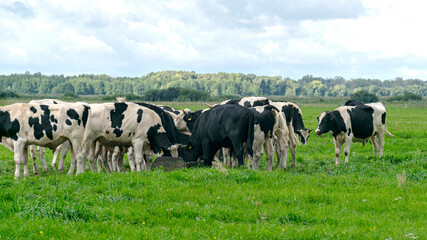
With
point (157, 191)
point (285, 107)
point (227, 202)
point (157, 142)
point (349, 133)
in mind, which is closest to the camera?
point (227, 202)

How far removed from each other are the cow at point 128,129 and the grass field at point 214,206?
2.75 metres

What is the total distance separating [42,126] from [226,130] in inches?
208

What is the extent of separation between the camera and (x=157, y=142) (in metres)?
15.0

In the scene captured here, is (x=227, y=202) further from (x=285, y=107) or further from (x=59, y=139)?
(x=285, y=107)

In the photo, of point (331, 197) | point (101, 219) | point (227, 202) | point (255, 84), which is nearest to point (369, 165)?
point (331, 197)

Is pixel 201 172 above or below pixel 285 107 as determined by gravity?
below

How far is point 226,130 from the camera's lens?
14438 mm

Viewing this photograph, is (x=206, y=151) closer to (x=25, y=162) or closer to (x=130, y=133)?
(x=130, y=133)

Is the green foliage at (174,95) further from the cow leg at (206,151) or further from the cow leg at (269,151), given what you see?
the cow leg at (206,151)

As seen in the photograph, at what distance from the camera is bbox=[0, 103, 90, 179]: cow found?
13.5m

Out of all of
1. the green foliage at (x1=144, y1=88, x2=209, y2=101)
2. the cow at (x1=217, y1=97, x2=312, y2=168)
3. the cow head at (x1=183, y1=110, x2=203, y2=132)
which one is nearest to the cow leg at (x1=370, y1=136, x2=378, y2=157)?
the cow at (x1=217, y1=97, x2=312, y2=168)

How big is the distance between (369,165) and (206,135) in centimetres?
536

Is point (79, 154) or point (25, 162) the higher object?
point (79, 154)

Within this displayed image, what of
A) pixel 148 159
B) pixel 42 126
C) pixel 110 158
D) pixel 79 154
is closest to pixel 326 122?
pixel 148 159
